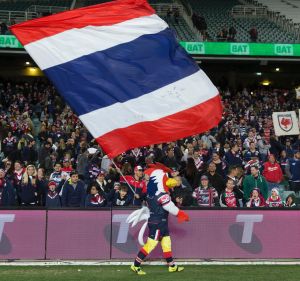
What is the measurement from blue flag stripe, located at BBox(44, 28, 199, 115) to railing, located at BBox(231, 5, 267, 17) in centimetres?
2760

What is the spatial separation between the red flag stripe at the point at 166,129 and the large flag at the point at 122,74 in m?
0.01

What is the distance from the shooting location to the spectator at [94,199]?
12984 millimetres

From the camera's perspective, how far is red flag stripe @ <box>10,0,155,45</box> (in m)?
9.66

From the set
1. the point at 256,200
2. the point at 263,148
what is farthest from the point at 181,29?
the point at 256,200

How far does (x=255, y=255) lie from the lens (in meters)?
12.4

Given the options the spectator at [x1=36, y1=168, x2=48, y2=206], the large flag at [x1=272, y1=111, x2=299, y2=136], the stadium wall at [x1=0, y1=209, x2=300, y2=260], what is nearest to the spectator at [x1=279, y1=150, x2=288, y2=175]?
the large flag at [x1=272, y1=111, x2=299, y2=136]

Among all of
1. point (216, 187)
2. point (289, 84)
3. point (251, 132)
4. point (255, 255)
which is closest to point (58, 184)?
point (216, 187)

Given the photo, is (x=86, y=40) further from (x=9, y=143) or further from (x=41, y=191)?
(x=9, y=143)

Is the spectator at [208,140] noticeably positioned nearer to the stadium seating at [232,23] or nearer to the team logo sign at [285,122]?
the team logo sign at [285,122]

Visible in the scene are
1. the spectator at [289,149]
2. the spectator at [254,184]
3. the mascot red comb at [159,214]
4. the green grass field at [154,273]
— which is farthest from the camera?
the spectator at [289,149]

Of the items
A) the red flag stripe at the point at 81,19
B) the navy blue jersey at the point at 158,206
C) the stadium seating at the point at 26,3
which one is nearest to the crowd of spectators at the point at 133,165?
the navy blue jersey at the point at 158,206

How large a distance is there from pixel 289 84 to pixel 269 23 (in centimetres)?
416

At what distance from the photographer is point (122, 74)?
9.88 meters

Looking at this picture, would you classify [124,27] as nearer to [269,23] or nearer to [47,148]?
[47,148]
